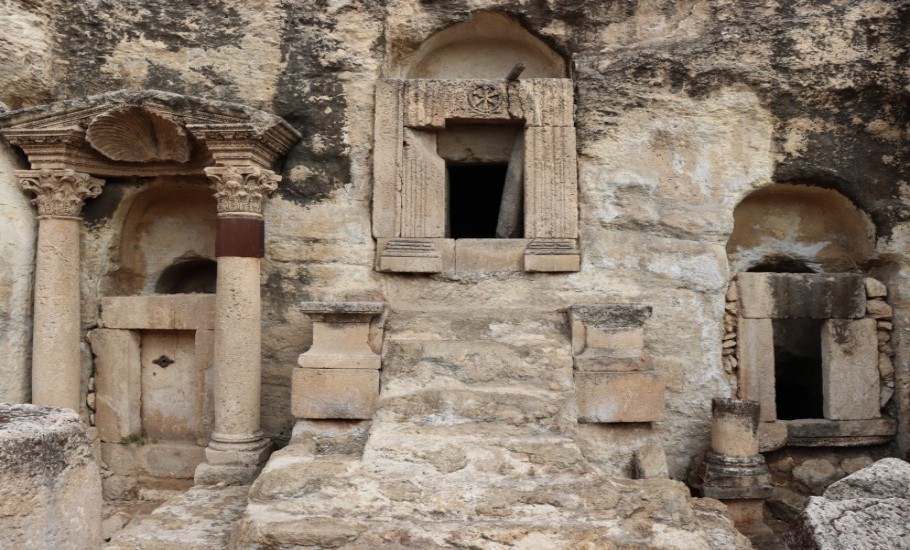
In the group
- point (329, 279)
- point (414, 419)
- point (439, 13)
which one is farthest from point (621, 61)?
point (414, 419)

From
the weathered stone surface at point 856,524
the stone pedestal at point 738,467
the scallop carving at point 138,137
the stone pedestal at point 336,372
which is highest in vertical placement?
the scallop carving at point 138,137

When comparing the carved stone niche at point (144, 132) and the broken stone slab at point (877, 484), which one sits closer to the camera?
the broken stone slab at point (877, 484)

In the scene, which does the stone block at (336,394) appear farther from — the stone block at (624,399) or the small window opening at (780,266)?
the small window opening at (780,266)

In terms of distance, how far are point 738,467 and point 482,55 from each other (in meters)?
4.61

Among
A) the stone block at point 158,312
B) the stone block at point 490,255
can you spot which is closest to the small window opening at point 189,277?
the stone block at point 158,312

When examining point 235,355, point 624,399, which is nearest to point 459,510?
point 624,399

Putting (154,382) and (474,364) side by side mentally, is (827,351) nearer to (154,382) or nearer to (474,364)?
(474,364)

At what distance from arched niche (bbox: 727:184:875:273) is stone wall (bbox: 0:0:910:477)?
40 cm

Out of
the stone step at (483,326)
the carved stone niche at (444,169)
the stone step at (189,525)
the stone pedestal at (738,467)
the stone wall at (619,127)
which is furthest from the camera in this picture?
the carved stone niche at (444,169)

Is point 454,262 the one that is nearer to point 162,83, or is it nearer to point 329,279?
point 329,279

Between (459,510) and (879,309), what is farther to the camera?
(879,309)

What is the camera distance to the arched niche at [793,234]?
6.70 meters

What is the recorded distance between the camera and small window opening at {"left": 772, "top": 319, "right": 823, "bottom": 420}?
8016 mm

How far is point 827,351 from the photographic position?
21.3 feet
